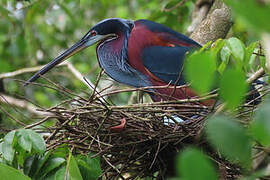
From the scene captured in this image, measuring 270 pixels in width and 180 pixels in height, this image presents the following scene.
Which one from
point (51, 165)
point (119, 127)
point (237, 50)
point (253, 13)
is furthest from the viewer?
point (119, 127)

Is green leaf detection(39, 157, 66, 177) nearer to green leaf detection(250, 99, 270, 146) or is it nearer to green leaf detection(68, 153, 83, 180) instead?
green leaf detection(68, 153, 83, 180)

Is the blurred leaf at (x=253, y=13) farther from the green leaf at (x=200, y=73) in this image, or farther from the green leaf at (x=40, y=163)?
the green leaf at (x=40, y=163)

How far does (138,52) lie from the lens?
113 inches

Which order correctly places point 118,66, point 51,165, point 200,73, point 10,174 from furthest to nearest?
point 118,66, point 51,165, point 10,174, point 200,73

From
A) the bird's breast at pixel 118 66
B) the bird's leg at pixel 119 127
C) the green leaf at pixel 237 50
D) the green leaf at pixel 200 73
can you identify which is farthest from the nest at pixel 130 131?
the green leaf at pixel 200 73

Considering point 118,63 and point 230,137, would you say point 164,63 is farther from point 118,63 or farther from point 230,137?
point 230,137

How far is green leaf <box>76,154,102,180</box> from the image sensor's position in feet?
5.98

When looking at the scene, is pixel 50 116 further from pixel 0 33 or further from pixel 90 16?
pixel 90 16

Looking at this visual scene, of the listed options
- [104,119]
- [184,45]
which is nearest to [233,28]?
[184,45]

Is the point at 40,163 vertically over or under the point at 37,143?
under

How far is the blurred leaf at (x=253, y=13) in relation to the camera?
2.19 ft

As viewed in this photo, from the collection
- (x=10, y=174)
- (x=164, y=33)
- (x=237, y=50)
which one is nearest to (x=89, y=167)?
(x=10, y=174)

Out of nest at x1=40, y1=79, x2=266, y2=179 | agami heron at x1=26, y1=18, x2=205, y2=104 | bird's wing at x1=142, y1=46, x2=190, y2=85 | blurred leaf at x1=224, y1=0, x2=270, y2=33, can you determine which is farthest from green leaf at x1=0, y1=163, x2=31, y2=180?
bird's wing at x1=142, y1=46, x2=190, y2=85

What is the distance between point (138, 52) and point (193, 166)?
221 centimetres
